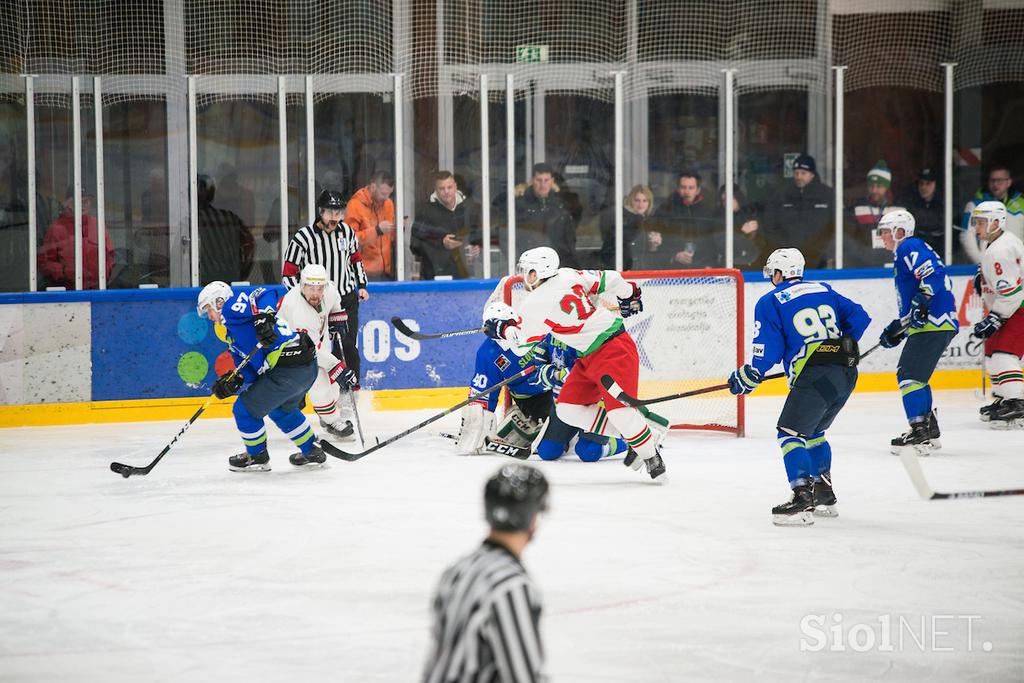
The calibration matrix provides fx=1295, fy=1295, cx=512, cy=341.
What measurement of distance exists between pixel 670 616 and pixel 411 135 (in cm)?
484

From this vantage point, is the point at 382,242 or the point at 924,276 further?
the point at 382,242

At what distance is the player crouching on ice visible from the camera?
5.14m

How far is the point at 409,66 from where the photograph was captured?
7.57m

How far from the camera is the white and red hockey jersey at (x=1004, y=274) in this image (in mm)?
6195

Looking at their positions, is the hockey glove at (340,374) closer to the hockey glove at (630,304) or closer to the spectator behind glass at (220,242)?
the hockey glove at (630,304)

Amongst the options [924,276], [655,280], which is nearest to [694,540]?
[924,276]

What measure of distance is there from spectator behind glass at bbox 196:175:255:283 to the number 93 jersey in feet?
13.2

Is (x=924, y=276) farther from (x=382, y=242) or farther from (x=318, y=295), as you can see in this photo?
(x=382, y=242)

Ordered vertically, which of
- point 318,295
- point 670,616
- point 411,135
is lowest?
point 670,616

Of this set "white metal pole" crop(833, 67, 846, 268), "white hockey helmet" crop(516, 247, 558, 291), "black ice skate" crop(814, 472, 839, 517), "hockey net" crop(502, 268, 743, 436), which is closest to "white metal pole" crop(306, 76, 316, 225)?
"hockey net" crop(502, 268, 743, 436)

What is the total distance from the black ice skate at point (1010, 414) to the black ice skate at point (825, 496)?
7.76 feet

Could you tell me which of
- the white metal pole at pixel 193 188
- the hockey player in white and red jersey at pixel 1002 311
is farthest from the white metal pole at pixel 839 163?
the white metal pole at pixel 193 188

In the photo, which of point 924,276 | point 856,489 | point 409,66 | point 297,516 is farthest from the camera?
point 409,66

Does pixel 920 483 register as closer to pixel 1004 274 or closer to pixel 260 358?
pixel 260 358
